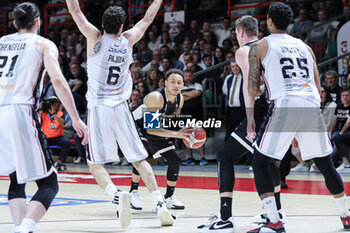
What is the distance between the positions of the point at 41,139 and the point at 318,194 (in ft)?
14.0

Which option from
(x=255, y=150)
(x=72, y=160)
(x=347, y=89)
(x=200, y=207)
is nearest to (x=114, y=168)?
(x=72, y=160)

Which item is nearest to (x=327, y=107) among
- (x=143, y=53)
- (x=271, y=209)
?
(x=143, y=53)

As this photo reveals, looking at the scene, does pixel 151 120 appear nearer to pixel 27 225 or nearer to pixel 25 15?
pixel 25 15

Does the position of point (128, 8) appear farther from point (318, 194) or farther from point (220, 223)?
point (220, 223)

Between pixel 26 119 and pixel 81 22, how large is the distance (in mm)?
1463

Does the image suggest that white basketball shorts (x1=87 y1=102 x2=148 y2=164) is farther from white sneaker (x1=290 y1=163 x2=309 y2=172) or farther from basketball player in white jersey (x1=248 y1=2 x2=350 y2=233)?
white sneaker (x1=290 y1=163 x2=309 y2=172)

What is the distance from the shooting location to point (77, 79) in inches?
534

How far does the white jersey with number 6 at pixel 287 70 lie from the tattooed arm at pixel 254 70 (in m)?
0.06

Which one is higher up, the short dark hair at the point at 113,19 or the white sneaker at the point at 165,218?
the short dark hair at the point at 113,19

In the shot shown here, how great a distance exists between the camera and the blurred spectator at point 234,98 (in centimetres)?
1045

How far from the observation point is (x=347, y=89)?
9.67m

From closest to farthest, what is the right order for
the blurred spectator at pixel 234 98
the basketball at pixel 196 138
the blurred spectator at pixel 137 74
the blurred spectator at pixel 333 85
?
the basketball at pixel 196 138 → the blurred spectator at pixel 333 85 → the blurred spectator at pixel 234 98 → the blurred spectator at pixel 137 74

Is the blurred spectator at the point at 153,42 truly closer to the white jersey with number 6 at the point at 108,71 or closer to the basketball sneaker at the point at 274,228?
the white jersey with number 6 at the point at 108,71

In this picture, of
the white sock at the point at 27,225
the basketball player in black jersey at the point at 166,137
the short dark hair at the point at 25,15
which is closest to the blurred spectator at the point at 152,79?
the basketball player in black jersey at the point at 166,137
